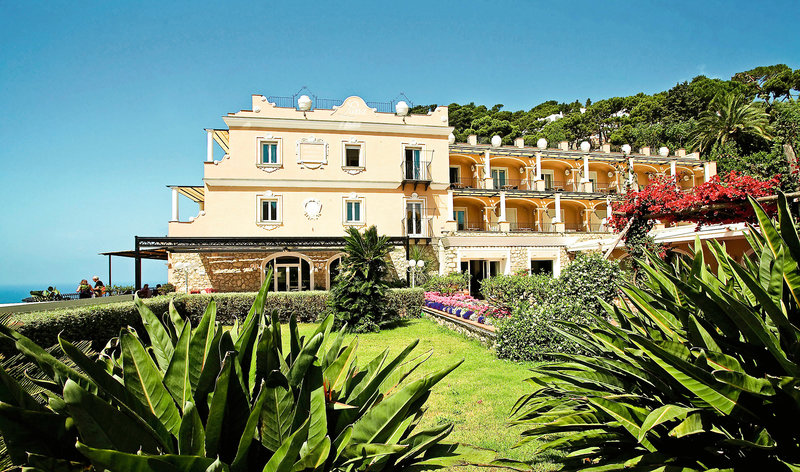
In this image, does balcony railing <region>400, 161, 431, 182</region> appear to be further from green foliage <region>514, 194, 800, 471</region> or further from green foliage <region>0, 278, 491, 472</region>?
green foliage <region>0, 278, 491, 472</region>

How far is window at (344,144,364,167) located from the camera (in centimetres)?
2102

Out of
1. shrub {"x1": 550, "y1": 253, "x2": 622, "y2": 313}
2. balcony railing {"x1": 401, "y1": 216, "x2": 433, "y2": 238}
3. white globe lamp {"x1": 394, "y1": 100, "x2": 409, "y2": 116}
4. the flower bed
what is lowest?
the flower bed

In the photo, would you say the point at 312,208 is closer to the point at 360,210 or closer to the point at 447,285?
the point at 360,210

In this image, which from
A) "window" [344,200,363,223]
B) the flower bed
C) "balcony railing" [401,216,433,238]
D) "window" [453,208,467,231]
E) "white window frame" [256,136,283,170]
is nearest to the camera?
the flower bed

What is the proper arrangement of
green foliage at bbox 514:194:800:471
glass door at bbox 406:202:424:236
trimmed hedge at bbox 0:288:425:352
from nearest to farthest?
1. green foliage at bbox 514:194:800:471
2. trimmed hedge at bbox 0:288:425:352
3. glass door at bbox 406:202:424:236

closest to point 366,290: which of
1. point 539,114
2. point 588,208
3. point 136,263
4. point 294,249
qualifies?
point 294,249

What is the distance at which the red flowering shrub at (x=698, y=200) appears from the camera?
6.78 m

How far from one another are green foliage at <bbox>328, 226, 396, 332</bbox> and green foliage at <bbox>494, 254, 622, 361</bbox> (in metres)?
4.77

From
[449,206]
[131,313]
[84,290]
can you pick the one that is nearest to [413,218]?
[449,206]

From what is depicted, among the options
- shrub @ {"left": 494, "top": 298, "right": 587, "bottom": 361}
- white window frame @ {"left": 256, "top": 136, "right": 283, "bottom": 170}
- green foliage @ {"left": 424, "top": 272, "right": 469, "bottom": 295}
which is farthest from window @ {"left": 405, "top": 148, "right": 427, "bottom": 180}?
shrub @ {"left": 494, "top": 298, "right": 587, "bottom": 361}

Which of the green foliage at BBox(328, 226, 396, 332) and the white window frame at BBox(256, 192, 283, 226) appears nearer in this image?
the green foliage at BBox(328, 226, 396, 332)

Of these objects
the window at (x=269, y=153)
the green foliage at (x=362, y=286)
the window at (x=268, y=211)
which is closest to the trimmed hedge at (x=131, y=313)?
the green foliage at (x=362, y=286)

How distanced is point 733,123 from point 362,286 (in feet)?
110

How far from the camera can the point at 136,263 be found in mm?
15484
